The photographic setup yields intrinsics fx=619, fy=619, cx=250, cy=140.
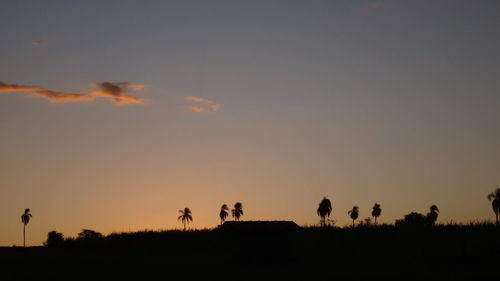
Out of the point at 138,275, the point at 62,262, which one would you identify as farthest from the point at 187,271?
the point at 62,262

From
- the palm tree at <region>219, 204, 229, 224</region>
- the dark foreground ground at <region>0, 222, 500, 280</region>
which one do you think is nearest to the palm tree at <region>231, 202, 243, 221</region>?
the palm tree at <region>219, 204, 229, 224</region>

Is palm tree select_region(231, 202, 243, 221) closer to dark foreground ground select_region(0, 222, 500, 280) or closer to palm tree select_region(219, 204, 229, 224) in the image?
palm tree select_region(219, 204, 229, 224)

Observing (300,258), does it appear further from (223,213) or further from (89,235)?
(223,213)

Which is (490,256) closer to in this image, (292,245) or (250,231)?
(292,245)

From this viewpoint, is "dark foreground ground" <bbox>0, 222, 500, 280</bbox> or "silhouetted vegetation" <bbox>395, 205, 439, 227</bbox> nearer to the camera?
"dark foreground ground" <bbox>0, 222, 500, 280</bbox>

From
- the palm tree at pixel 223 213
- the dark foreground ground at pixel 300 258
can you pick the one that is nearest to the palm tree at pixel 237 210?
the palm tree at pixel 223 213

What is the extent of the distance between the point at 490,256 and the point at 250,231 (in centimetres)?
1886

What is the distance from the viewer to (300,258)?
4972cm

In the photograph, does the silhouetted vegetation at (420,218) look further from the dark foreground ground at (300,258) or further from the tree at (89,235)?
the tree at (89,235)

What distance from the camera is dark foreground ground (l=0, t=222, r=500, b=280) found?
40.7 meters

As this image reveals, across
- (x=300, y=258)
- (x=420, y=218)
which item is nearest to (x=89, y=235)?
(x=300, y=258)

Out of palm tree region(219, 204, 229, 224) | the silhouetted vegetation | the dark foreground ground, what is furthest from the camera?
palm tree region(219, 204, 229, 224)

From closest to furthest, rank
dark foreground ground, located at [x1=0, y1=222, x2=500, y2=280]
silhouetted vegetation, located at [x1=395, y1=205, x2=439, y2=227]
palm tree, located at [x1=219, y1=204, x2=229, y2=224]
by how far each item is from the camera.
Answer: dark foreground ground, located at [x1=0, y1=222, x2=500, y2=280] < silhouetted vegetation, located at [x1=395, y1=205, x2=439, y2=227] < palm tree, located at [x1=219, y1=204, x2=229, y2=224]

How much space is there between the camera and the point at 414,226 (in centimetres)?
5684
